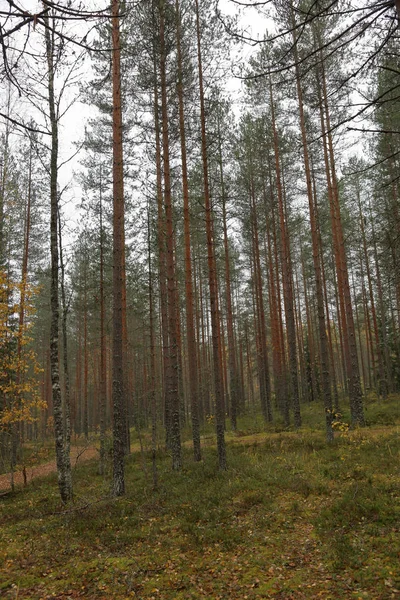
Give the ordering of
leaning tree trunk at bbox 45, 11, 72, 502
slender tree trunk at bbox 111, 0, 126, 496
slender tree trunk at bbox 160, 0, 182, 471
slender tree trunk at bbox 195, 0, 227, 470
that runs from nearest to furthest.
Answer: slender tree trunk at bbox 111, 0, 126, 496, leaning tree trunk at bbox 45, 11, 72, 502, slender tree trunk at bbox 195, 0, 227, 470, slender tree trunk at bbox 160, 0, 182, 471

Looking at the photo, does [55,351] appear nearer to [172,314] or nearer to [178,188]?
[172,314]

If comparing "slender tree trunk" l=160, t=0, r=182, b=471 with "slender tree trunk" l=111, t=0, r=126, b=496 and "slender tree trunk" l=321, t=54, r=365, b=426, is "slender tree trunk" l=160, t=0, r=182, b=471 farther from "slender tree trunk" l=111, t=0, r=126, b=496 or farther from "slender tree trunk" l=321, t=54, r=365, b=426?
"slender tree trunk" l=321, t=54, r=365, b=426

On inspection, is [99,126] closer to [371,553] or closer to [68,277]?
[68,277]

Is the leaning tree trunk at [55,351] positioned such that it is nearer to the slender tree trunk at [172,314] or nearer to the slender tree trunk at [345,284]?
the slender tree trunk at [172,314]

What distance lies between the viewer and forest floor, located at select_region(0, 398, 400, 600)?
491 centimetres

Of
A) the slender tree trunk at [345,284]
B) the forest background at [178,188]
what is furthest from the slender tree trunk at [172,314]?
the slender tree trunk at [345,284]

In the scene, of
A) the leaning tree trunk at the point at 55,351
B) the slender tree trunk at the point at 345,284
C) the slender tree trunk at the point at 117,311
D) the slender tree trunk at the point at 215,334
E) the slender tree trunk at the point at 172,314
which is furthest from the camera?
the slender tree trunk at the point at 345,284

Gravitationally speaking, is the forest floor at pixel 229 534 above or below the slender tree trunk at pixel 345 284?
below

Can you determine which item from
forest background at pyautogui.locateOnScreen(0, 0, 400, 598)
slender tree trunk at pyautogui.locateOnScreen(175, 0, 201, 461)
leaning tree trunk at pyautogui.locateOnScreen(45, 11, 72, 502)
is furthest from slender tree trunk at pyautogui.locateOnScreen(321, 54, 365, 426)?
leaning tree trunk at pyautogui.locateOnScreen(45, 11, 72, 502)

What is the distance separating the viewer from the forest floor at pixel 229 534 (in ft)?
16.1

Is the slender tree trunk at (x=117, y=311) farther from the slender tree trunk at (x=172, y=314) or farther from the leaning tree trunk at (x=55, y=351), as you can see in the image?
the slender tree trunk at (x=172, y=314)

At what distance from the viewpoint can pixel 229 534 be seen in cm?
641

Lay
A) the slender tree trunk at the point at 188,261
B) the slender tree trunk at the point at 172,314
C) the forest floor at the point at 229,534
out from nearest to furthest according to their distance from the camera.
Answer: the forest floor at the point at 229,534, the slender tree trunk at the point at 172,314, the slender tree trunk at the point at 188,261

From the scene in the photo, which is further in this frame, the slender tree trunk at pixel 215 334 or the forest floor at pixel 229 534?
the slender tree trunk at pixel 215 334
